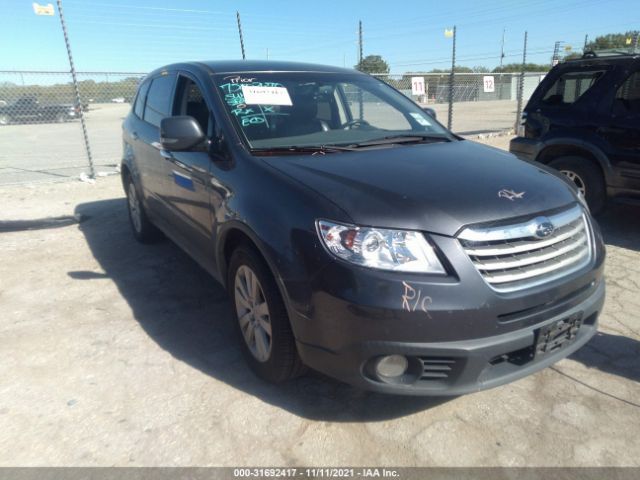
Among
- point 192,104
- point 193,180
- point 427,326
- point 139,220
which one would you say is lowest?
point 139,220

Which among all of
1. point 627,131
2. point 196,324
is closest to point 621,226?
point 627,131

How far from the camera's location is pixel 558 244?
232cm

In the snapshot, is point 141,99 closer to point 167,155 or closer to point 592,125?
point 167,155

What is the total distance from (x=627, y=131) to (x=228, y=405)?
453 centimetres

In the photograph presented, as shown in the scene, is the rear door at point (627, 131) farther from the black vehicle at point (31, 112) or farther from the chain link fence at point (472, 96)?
the black vehicle at point (31, 112)

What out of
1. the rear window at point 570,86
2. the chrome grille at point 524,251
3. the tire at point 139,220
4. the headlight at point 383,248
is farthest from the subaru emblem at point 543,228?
the tire at point 139,220

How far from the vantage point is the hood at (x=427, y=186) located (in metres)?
2.11

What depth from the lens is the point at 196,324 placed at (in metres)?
3.52

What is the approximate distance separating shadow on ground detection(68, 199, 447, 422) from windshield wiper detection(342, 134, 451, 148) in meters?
1.46

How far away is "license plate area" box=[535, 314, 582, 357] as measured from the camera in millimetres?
2193

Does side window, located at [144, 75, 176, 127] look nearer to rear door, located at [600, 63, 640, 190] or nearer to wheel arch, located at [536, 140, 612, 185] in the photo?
wheel arch, located at [536, 140, 612, 185]

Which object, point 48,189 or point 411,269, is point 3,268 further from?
point 411,269

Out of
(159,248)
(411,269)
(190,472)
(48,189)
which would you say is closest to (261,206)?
A: (411,269)

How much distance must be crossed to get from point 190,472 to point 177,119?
1945mm
